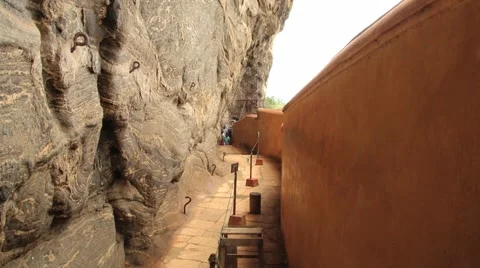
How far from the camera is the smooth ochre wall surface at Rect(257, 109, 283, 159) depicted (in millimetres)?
13164

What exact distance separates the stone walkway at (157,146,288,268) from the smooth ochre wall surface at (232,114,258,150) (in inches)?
219

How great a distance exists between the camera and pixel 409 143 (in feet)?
4.73

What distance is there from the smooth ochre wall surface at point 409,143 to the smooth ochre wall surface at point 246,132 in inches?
511

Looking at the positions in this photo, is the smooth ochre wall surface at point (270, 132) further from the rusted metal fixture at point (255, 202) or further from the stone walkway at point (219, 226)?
the rusted metal fixture at point (255, 202)

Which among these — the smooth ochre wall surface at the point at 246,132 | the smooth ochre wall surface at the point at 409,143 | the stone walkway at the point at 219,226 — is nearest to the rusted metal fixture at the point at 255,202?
the stone walkway at the point at 219,226

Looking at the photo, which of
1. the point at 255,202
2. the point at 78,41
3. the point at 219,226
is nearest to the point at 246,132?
the point at 255,202

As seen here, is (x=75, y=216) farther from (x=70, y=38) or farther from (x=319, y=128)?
(x=319, y=128)

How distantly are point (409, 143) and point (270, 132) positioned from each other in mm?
12367

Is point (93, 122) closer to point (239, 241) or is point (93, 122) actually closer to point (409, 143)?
point (239, 241)

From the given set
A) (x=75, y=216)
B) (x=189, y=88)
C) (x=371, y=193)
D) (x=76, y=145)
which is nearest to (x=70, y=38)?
(x=76, y=145)

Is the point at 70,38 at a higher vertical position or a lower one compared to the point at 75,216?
higher

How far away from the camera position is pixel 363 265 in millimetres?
1940

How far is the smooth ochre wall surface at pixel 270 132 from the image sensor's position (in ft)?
43.2

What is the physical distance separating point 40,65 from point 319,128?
276cm
